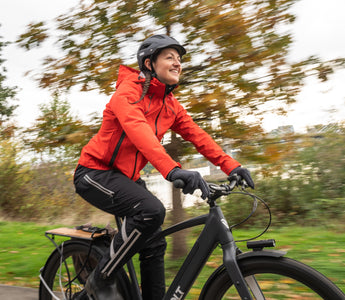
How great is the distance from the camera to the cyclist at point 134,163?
2420 millimetres

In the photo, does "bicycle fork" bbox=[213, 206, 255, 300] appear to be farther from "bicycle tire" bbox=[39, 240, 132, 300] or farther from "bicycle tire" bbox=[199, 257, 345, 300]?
"bicycle tire" bbox=[39, 240, 132, 300]

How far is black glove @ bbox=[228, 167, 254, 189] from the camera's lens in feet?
7.88

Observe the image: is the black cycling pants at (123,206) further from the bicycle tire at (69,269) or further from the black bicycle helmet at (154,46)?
the black bicycle helmet at (154,46)

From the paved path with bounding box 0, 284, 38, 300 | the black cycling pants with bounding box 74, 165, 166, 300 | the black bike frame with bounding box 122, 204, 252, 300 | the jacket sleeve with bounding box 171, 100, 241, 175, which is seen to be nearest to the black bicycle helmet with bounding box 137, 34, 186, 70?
the jacket sleeve with bounding box 171, 100, 241, 175

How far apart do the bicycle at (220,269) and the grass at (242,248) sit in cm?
102

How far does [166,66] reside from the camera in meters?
2.60

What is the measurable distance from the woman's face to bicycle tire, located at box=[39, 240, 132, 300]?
127 centimetres

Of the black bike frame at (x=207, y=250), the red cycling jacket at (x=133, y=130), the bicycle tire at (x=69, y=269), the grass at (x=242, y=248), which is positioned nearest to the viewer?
the black bike frame at (x=207, y=250)

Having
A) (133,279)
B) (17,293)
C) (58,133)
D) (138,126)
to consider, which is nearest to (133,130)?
(138,126)

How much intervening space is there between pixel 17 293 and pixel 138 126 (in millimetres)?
2700

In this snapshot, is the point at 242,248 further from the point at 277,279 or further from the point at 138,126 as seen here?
the point at 138,126

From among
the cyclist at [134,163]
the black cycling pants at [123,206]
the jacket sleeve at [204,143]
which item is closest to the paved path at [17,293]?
the cyclist at [134,163]

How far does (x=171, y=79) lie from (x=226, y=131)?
1.45 meters

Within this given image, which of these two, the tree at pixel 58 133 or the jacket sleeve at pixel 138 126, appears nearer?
the jacket sleeve at pixel 138 126
